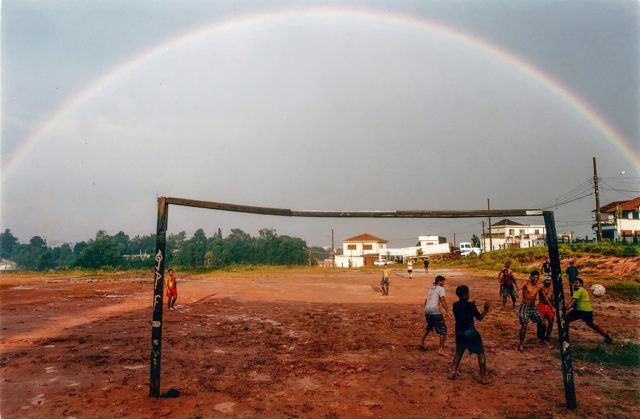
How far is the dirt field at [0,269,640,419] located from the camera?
6.39 m

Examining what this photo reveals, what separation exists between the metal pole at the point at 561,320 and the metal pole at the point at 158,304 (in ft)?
21.1

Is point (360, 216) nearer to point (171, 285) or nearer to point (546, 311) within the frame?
point (546, 311)

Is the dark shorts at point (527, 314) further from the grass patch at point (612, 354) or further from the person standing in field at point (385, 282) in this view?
the person standing in field at point (385, 282)

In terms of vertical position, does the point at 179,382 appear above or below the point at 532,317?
below

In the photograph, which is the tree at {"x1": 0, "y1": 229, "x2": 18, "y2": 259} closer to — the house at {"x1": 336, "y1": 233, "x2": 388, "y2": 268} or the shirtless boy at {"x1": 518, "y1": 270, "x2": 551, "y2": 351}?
the house at {"x1": 336, "y1": 233, "x2": 388, "y2": 268}

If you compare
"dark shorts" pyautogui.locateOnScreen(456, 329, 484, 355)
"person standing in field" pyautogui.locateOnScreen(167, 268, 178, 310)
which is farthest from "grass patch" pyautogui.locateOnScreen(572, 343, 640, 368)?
"person standing in field" pyautogui.locateOnScreen(167, 268, 178, 310)

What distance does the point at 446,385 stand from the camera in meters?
7.35

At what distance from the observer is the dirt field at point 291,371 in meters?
6.39

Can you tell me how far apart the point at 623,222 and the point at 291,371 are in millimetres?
63332

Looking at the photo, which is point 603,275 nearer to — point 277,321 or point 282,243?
point 277,321

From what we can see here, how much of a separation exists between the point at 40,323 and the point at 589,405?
1666 centimetres

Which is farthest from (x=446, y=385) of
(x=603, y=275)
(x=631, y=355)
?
(x=603, y=275)

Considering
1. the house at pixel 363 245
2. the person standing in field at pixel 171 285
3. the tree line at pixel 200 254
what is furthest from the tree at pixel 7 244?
the person standing in field at pixel 171 285

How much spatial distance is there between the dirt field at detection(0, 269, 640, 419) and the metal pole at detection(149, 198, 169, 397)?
35 centimetres
